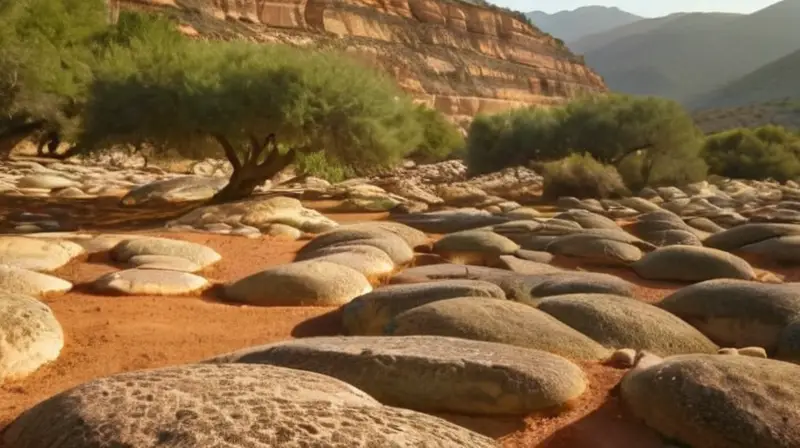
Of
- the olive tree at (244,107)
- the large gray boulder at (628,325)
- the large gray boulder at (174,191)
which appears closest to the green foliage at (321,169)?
the large gray boulder at (174,191)

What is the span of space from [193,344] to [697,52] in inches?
6159

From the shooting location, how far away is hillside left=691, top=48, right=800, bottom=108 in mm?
93969

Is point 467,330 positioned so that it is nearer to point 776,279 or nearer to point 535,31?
point 776,279

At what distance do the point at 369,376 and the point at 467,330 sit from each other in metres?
1.13

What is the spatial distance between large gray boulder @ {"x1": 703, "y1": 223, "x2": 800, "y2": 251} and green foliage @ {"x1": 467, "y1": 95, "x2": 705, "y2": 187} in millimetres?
12214

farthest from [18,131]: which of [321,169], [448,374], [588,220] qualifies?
[448,374]

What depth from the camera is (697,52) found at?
147250mm


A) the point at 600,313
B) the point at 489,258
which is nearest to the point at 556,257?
the point at 489,258

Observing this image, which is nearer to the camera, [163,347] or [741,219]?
[163,347]

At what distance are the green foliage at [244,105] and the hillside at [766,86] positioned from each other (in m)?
88.3

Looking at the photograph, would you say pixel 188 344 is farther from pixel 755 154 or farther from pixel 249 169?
pixel 755 154

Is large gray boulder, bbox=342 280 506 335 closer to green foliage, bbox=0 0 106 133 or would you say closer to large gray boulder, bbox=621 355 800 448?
large gray boulder, bbox=621 355 800 448

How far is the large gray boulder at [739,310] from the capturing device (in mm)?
5754

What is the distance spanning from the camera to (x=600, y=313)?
5.43 m
